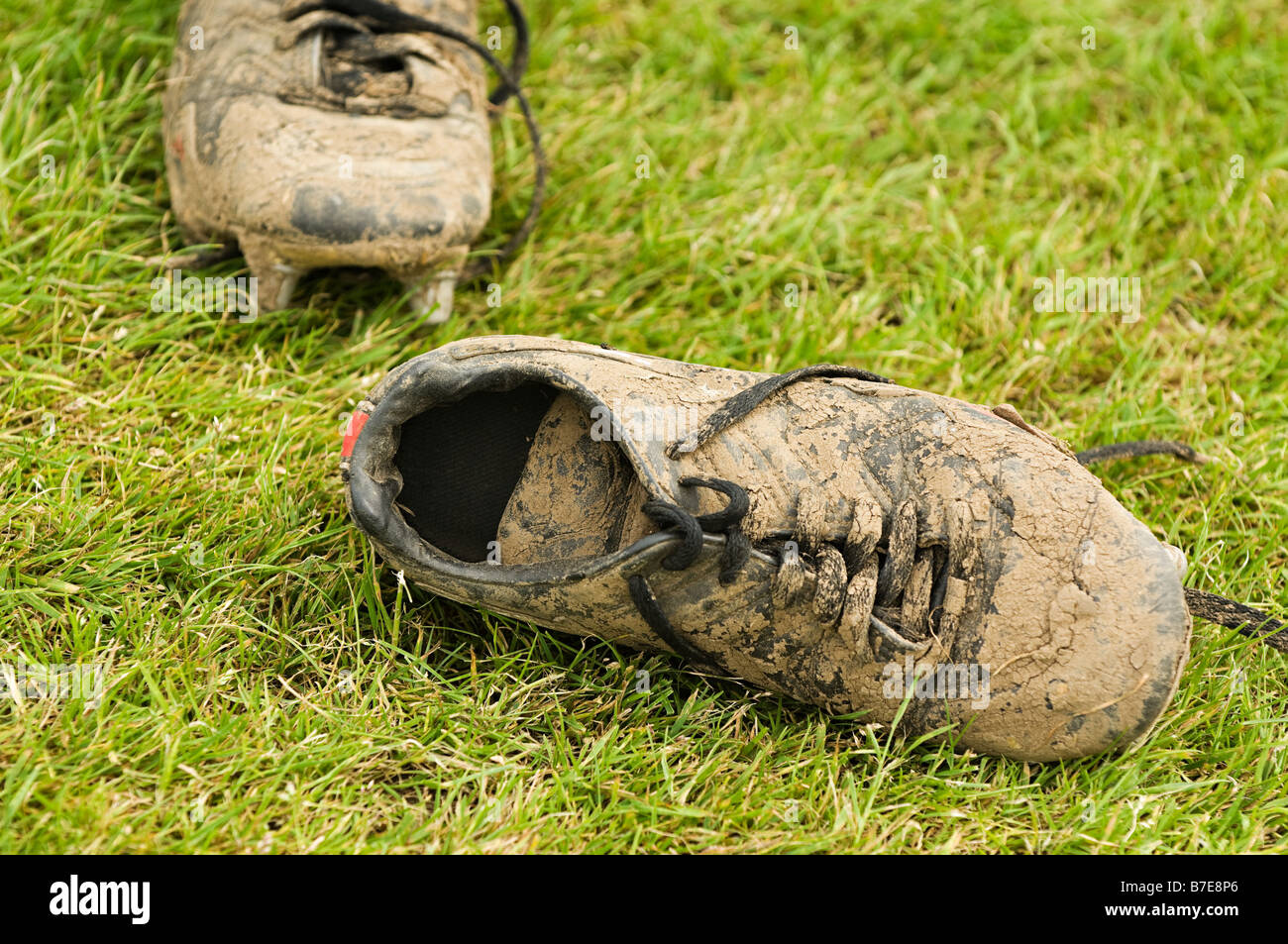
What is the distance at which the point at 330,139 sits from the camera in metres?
2.30

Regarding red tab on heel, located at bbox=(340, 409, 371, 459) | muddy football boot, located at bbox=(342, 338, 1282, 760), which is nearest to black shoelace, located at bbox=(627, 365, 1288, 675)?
muddy football boot, located at bbox=(342, 338, 1282, 760)

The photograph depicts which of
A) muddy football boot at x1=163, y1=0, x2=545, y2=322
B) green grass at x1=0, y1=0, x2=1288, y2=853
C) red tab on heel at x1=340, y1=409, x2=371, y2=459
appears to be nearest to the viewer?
green grass at x1=0, y1=0, x2=1288, y2=853

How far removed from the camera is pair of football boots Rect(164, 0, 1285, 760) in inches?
72.3

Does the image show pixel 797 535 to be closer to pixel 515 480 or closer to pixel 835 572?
pixel 835 572

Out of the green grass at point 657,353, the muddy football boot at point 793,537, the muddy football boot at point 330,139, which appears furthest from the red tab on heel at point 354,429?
the muddy football boot at point 330,139

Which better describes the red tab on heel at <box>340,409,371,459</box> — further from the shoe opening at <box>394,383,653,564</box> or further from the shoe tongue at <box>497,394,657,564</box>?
the shoe tongue at <box>497,394,657,564</box>

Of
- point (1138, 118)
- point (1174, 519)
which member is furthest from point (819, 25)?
point (1174, 519)

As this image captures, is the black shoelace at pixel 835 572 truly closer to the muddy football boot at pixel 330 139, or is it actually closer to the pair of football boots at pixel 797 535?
the pair of football boots at pixel 797 535

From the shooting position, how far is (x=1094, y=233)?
289cm

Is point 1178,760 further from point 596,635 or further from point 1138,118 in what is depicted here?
point 1138,118

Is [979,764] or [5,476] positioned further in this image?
Answer: [5,476]

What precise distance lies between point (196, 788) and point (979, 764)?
1.26m

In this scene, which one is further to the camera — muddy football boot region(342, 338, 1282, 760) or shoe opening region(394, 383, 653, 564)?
shoe opening region(394, 383, 653, 564)

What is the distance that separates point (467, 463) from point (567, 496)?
188 mm
